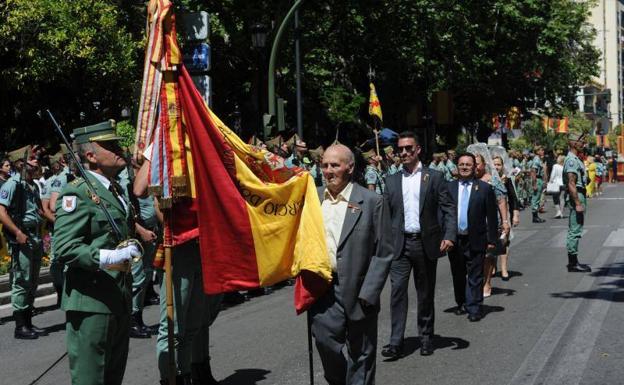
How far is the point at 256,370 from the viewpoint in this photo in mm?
7734

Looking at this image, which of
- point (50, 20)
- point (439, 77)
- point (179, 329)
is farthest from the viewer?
point (439, 77)

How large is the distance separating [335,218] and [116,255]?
1462mm

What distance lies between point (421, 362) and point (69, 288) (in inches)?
146

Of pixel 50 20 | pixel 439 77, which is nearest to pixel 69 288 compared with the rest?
pixel 50 20

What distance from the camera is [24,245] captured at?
9992mm

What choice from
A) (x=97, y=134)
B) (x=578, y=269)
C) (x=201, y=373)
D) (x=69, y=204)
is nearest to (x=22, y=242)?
(x=201, y=373)

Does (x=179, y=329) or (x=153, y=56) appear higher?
(x=153, y=56)

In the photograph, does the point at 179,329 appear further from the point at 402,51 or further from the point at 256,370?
the point at 402,51

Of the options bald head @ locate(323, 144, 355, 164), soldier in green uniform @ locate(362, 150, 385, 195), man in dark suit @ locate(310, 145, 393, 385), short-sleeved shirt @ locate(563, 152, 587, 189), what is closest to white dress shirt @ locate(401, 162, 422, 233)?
man in dark suit @ locate(310, 145, 393, 385)

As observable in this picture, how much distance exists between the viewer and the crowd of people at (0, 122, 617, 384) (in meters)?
5.07

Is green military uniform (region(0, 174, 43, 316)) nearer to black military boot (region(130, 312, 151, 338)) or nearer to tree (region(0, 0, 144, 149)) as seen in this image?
black military boot (region(130, 312, 151, 338))

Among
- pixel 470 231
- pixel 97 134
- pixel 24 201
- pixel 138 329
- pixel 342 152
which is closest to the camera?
pixel 97 134

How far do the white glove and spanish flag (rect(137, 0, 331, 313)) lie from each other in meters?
1.03

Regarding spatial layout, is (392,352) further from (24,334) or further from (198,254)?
(24,334)
